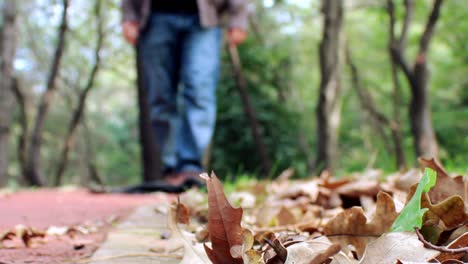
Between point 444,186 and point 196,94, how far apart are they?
8.88 feet

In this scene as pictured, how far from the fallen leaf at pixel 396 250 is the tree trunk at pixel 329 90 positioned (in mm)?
5939

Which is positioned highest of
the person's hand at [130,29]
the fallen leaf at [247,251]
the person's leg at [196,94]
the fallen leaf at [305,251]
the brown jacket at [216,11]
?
the brown jacket at [216,11]

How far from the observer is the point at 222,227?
0.83 m

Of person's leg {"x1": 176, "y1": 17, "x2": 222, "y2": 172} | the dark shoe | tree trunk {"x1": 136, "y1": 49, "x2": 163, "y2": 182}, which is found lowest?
Answer: tree trunk {"x1": 136, "y1": 49, "x2": 163, "y2": 182}

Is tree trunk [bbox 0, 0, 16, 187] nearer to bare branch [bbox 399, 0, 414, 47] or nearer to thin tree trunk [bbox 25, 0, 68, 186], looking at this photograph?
thin tree trunk [bbox 25, 0, 68, 186]

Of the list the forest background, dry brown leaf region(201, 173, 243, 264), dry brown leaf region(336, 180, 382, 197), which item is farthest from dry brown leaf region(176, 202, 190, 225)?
the forest background

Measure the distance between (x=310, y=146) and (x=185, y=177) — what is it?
612 inches

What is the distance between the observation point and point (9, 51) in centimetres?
819

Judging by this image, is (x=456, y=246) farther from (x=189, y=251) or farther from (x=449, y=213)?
(x=189, y=251)

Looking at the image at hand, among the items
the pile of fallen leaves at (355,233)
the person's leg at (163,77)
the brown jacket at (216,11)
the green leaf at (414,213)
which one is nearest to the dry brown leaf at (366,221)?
the pile of fallen leaves at (355,233)

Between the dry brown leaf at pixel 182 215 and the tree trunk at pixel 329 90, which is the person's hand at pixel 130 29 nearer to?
the dry brown leaf at pixel 182 215

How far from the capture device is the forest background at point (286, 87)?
7805 mm

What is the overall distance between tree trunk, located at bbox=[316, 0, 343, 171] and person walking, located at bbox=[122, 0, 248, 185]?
318 centimetres

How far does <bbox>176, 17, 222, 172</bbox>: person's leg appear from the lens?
3.75 m
